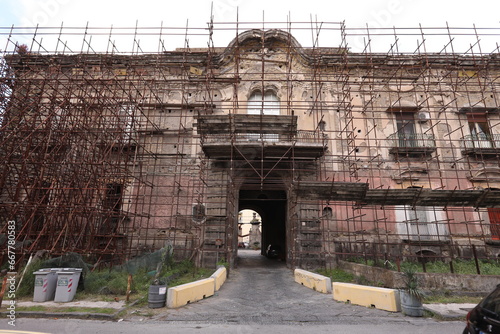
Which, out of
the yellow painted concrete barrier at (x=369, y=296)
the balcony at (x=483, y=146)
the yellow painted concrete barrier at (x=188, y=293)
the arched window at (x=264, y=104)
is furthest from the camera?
the arched window at (x=264, y=104)

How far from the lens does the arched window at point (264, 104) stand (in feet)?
46.0

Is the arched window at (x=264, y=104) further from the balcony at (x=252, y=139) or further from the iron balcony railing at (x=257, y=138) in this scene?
the balcony at (x=252, y=139)

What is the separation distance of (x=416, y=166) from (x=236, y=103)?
Result: 8.97 meters

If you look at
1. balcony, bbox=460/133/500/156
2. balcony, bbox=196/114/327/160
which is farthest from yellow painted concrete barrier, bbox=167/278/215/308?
balcony, bbox=460/133/500/156

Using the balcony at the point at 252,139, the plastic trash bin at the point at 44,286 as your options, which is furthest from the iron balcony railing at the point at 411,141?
the plastic trash bin at the point at 44,286

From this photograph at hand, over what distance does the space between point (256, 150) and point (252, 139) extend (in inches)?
29.2

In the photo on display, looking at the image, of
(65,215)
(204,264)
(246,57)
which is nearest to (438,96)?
(246,57)

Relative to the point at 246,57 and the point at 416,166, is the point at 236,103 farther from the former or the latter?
the point at 416,166

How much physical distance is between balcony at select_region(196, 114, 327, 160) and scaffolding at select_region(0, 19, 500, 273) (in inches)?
2.9

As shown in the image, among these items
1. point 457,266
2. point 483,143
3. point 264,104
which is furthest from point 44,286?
point 483,143

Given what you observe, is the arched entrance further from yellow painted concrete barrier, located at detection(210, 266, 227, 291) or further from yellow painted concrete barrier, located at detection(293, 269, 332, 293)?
yellow painted concrete barrier, located at detection(210, 266, 227, 291)

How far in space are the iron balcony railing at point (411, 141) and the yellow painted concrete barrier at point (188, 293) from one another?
10.6 m

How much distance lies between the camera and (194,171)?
43.8 ft

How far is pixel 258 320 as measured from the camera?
5926mm
